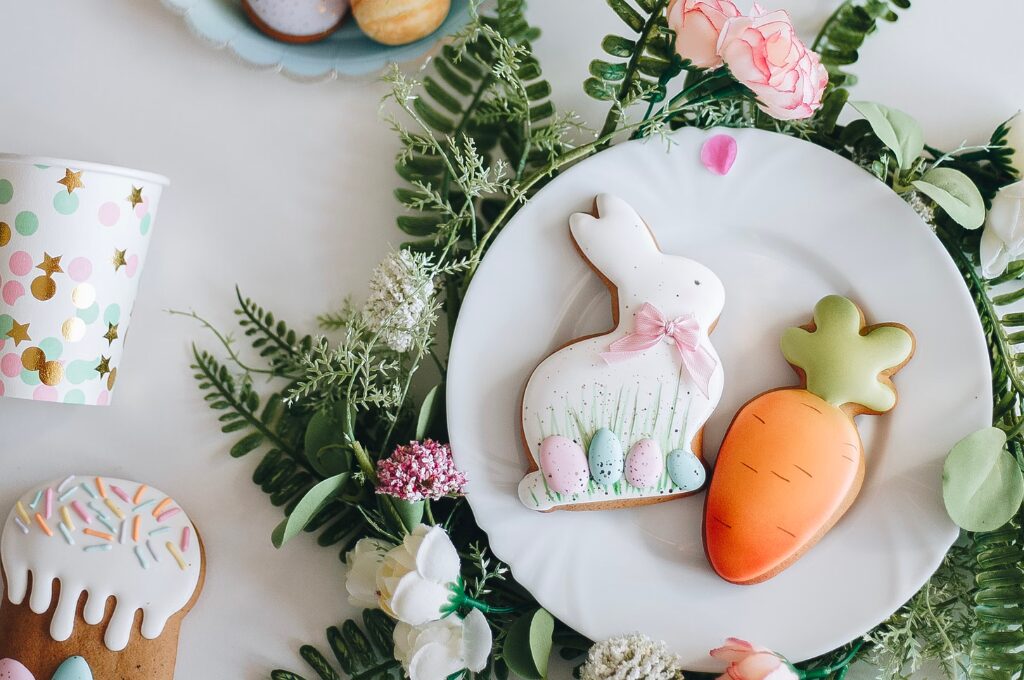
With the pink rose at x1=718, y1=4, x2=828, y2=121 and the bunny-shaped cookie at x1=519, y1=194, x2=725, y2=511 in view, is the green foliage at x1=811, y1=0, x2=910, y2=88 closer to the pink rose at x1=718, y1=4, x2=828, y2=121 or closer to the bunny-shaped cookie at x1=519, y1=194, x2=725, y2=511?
the pink rose at x1=718, y1=4, x2=828, y2=121

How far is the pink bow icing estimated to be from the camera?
91 centimetres

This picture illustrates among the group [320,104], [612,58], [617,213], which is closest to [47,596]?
[320,104]

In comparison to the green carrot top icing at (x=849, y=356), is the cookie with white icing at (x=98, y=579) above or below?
below

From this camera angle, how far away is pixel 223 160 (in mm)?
1074

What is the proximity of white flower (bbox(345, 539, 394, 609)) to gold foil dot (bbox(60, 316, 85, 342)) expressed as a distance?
1.34 feet

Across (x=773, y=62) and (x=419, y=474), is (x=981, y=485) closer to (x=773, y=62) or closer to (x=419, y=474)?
(x=773, y=62)

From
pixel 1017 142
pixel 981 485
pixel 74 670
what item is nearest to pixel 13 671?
pixel 74 670

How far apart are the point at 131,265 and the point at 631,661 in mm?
745

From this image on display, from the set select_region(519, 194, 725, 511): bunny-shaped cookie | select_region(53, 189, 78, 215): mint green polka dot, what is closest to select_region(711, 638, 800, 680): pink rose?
select_region(519, 194, 725, 511): bunny-shaped cookie

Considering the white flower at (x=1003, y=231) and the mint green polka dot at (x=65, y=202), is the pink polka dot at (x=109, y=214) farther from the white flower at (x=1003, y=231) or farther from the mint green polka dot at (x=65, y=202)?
the white flower at (x=1003, y=231)

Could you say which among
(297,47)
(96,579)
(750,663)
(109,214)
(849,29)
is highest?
(849,29)

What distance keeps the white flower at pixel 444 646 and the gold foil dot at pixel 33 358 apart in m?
0.52

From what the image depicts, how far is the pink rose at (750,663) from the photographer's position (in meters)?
0.83

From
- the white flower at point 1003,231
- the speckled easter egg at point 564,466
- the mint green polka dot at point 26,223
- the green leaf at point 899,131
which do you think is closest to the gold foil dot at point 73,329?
the mint green polka dot at point 26,223
